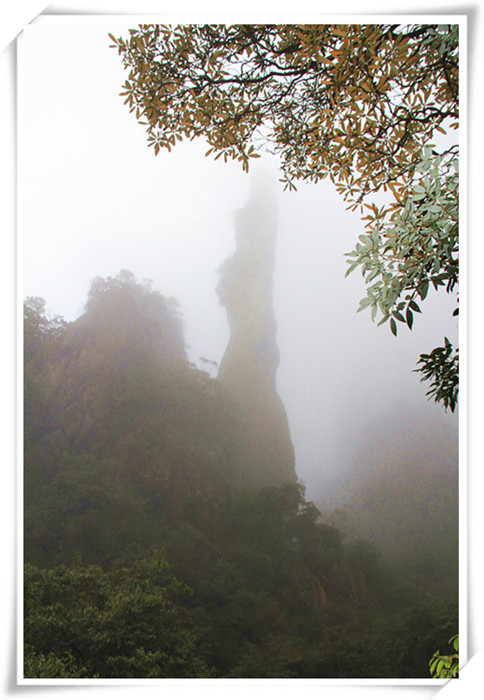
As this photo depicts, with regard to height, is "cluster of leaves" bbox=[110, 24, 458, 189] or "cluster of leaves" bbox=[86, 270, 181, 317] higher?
"cluster of leaves" bbox=[110, 24, 458, 189]

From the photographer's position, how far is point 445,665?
1817 millimetres

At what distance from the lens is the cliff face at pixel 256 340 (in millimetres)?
2039

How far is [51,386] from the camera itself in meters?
1.99

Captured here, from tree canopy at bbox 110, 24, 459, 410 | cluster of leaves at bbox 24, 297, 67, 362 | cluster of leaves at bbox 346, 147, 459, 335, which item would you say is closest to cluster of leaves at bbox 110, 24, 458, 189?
tree canopy at bbox 110, 24, 459, 410

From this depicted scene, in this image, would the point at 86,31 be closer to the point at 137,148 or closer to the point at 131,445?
the point at 137,148

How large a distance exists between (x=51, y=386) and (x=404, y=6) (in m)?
2.21

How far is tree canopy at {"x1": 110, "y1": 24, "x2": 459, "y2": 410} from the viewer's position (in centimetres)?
163

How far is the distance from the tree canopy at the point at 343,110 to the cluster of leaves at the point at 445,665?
41.3 inches

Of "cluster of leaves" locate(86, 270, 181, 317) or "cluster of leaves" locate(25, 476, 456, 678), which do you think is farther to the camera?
"cluster of leaves" locate(86, 270, 181, 317)

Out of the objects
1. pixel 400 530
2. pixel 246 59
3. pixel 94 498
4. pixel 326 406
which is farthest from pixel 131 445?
pixel 246 59

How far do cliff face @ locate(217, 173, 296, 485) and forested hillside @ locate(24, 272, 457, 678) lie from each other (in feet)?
0.21

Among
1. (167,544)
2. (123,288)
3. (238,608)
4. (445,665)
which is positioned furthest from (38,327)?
(445,665)

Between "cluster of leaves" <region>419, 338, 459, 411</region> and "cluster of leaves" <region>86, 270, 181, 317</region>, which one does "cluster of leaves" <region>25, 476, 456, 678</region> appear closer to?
"cluster of leaves" <region>419, 338, 459, 411</region>

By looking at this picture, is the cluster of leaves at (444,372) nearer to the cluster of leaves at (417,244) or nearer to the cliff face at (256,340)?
the cluster of leaves at (417,244)
